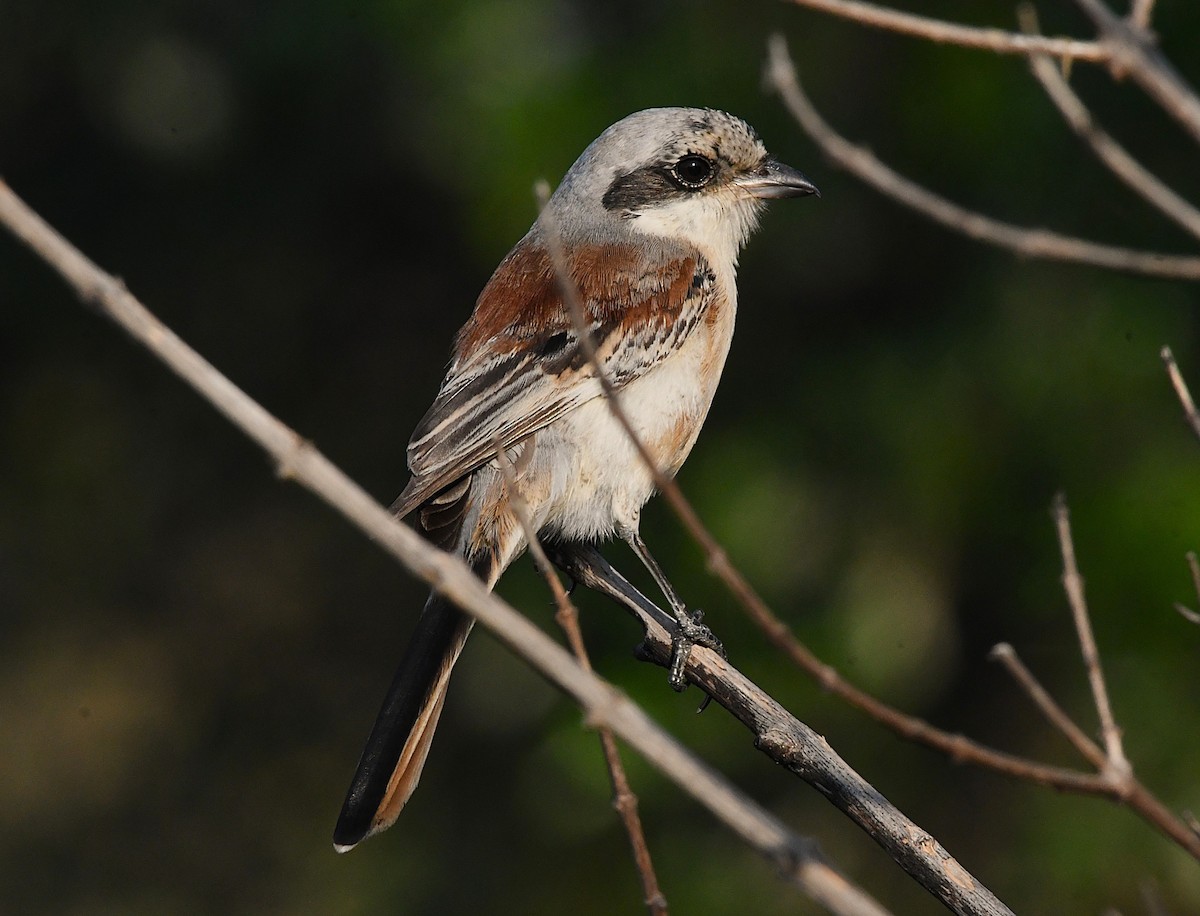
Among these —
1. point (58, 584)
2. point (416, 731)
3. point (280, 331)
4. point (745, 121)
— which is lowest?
point (58, 584)

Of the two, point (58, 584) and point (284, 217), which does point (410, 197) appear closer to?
point (284, 217)

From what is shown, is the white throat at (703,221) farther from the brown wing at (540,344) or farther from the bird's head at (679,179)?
the brown wing at (540,344)

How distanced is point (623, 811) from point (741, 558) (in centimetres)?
221

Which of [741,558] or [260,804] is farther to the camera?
[260,804]

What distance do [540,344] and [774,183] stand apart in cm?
84

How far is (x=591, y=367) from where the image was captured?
9.94ft

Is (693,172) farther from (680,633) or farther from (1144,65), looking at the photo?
(1144,65)

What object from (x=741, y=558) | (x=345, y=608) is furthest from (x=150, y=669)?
(x=741, y=558)

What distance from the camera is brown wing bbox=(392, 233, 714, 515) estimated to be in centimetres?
303

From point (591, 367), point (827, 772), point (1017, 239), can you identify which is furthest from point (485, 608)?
point (591, 367)

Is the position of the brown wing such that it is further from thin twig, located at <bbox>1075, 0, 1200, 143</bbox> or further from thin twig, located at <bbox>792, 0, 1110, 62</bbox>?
thin twig, located at <bbox>1075, 0, 1200, 143</bbox>

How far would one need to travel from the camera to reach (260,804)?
7.03 meters

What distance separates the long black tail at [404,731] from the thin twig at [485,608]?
54.1 inches

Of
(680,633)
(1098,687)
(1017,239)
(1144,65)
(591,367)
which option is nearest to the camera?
(1144,65)
